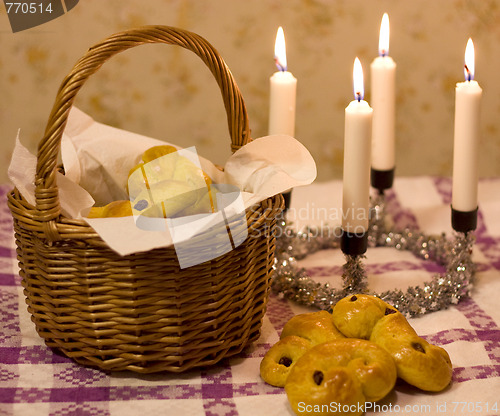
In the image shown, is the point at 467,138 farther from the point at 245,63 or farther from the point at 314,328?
the point at 245,63

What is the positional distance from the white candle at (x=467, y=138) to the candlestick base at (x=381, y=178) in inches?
6.5

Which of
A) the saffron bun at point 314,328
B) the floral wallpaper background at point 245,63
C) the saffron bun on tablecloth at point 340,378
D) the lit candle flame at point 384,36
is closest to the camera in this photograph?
the saffron bun on tablecloth at point 340,378

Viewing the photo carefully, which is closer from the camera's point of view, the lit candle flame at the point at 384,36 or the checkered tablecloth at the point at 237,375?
the checkered tablecloth at the point at 237,375

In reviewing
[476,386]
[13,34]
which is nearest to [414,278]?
[476,386]

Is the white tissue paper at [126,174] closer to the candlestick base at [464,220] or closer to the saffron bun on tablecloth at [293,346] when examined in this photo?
the saffron bun on tablecloth at [293,346]

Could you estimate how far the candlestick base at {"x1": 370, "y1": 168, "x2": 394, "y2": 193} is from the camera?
1.18 meters

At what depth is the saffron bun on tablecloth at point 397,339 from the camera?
0.76 meters

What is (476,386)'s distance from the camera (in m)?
0.80

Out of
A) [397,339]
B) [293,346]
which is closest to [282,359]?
[293,346]

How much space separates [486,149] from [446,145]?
10 centimetres

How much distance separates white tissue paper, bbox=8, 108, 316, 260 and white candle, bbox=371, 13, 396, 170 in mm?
299

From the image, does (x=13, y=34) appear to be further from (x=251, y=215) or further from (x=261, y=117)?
(x=251, y=215)

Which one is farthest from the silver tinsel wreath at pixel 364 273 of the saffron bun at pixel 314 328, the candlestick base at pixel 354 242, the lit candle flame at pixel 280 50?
the lit candle flame at pixel 280 50

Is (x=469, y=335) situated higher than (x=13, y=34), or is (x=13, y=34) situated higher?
(x=13, y=34)
